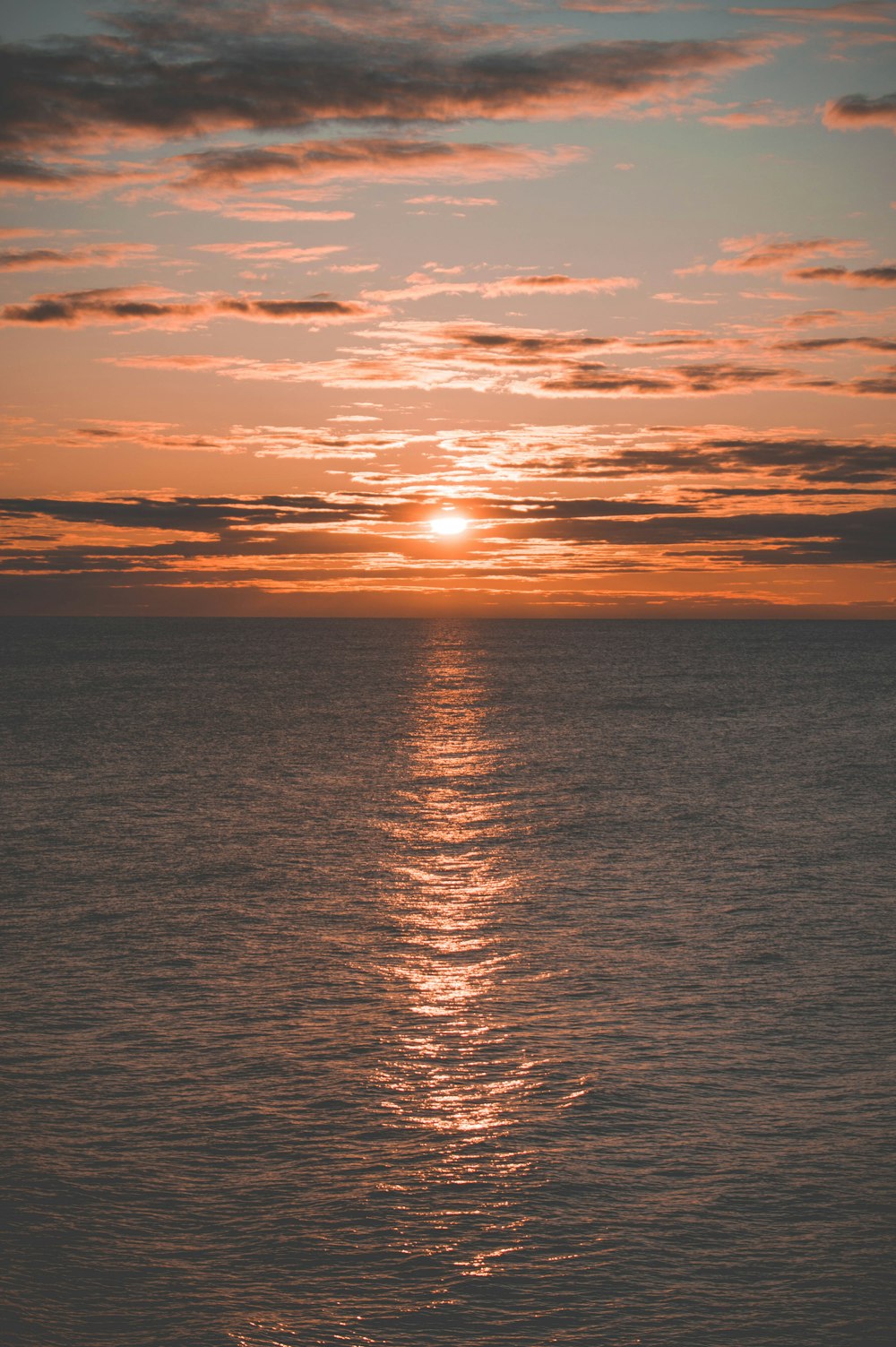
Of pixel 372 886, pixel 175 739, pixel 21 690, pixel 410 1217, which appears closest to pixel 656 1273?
pixel 410 1217

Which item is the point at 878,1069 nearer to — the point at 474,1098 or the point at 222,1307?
the point at 474,1098

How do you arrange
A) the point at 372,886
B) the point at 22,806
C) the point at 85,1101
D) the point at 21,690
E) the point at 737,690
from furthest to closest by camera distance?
the point at 737,690 → the point at 21,690 → the point at 22,806 → the point at 372,886 → the point at 85,1101

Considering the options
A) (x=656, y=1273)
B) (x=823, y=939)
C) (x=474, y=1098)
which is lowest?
(x=656, y=1273)

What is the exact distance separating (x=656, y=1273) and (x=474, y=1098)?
18.3ft

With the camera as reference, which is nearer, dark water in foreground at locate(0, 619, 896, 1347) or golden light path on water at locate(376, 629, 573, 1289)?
dark water in foreground at locate(0, 619, 896, 1347)

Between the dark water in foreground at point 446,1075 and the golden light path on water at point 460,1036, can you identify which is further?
the golden light path on water at point 460,1036

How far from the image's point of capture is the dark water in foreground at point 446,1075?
14.2 metres

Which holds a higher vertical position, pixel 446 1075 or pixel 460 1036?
pixel 460 1036

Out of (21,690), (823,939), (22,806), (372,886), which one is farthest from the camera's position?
(21,690)

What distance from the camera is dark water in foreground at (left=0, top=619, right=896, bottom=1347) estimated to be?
1420 centimetres

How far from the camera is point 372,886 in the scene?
36.0 m

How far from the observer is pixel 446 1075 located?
20.8m

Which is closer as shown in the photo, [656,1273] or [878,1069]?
[656,1273]

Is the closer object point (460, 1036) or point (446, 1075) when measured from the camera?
point (446, 1075)
